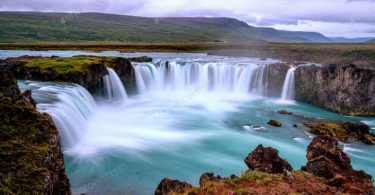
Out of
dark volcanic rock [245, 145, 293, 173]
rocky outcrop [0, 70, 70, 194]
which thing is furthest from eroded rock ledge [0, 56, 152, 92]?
dark volcanic rock [245, 145, 293, 173]

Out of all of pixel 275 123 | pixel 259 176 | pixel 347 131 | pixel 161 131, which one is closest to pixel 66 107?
pixel 161 131

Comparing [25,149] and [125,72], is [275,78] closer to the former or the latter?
[125,72]

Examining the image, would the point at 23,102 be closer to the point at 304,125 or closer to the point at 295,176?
the point at 295,176

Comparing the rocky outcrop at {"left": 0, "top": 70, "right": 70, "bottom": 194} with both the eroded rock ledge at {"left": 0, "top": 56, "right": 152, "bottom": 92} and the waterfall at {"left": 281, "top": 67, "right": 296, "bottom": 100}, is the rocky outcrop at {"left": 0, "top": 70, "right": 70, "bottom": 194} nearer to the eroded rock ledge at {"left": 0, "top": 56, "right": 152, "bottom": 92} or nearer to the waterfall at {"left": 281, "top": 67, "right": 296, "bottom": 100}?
the eroded rock ledge at {"left": 0, "top": 56, "right": 152, "bottom": 92}

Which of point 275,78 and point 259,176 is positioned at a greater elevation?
point 259,176

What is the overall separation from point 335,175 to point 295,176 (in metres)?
1.52

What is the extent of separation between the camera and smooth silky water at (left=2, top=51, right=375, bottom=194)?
1986cm

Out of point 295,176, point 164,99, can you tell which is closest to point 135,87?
point 164,99

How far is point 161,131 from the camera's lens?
29.1 m

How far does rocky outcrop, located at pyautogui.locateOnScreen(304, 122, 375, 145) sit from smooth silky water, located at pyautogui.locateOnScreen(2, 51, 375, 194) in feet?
3.99

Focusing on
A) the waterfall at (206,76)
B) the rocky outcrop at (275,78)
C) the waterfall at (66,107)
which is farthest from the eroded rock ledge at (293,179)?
the waterfall at (206,76)

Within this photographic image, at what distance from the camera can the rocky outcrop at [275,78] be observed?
160ft

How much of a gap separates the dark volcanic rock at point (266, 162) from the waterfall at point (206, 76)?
35.7 meters

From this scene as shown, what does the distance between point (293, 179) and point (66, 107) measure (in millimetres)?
17095
